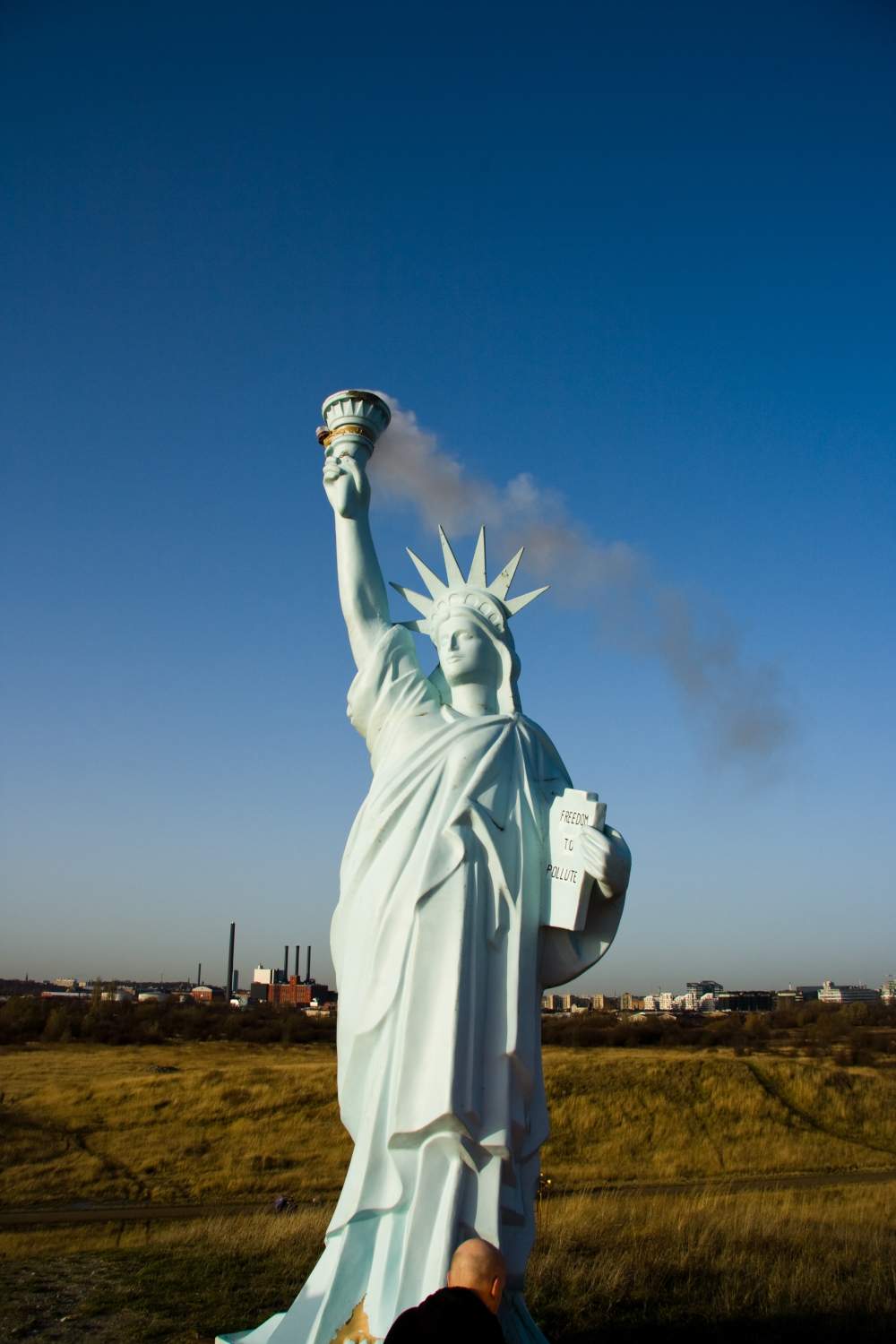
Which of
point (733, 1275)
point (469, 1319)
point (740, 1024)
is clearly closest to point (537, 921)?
point (469, 1319)

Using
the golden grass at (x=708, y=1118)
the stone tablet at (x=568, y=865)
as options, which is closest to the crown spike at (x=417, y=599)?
the stone tablet at (x=568, y=865)

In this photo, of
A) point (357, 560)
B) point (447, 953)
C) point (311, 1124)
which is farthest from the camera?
point (311, 1124)

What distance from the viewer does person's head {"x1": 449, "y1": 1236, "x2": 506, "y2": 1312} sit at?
→ 2.81 m

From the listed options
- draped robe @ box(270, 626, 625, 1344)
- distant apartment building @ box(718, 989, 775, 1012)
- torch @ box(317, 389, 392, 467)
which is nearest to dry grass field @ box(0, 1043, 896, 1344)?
draped robe @ box(270, 626, 625, 1344)

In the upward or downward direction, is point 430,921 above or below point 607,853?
below

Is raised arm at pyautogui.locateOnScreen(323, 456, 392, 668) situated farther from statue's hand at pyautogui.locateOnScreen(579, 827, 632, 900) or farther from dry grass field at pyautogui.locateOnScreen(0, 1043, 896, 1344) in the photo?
dry grass field at pyautogui.locateOnScreen(0, 1043, 896, 1344)

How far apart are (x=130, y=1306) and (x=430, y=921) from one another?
5286 mm

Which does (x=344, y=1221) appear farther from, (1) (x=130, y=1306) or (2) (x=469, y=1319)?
(1) (x=130, y=1306)

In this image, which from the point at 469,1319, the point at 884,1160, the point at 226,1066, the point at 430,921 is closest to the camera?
the point at 469,1319

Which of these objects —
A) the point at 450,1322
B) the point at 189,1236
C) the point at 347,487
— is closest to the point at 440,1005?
the point at 450,1322

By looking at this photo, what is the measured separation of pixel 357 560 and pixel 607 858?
286cm

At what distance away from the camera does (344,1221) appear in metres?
4.89

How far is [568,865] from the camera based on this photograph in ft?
18.2

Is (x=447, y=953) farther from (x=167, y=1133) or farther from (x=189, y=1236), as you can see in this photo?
(x=167, y=1133)
